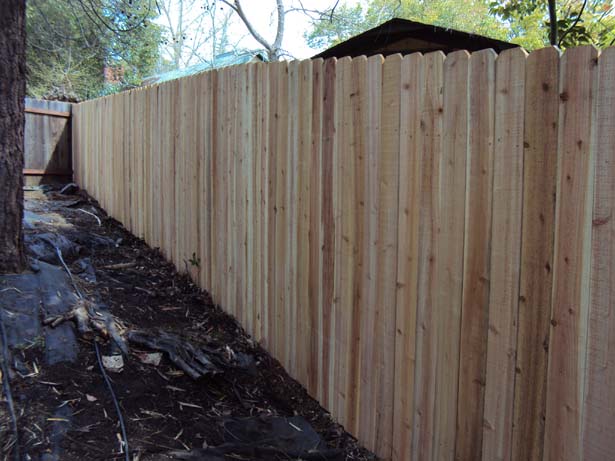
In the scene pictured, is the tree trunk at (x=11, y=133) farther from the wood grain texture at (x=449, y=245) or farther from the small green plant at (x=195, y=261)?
the wood grain texture at (x=449, y=245)

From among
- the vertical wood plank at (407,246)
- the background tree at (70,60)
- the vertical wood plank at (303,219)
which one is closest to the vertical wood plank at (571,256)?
the vertical wood plank at (407,246)

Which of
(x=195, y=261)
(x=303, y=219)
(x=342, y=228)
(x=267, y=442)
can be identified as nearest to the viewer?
(x=267, y=442)

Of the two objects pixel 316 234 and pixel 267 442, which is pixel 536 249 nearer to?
pixel 316 234

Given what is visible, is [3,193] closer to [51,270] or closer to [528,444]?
[51,270]

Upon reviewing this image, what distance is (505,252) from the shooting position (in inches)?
86.2

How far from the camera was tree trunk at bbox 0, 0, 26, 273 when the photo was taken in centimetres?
405

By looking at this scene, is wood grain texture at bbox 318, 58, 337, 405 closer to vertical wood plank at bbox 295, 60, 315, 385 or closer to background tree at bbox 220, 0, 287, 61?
vertical wood plank at bbox 295, 60, 315, 385

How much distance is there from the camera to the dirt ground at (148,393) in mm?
2668

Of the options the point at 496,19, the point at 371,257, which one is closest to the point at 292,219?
the point at 371,257

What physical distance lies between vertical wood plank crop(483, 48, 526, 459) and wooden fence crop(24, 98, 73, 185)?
10.1 meters

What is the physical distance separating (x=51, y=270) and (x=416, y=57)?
3.38 m

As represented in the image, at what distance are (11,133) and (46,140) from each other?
6.95 m

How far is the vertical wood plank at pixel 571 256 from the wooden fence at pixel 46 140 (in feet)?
33.9

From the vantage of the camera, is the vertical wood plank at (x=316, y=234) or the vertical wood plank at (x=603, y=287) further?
the vertical wood plank at (x=316, y=234)
